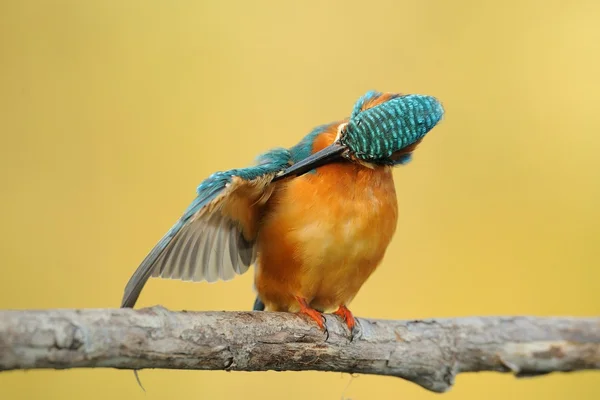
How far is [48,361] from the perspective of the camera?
111 centimetres

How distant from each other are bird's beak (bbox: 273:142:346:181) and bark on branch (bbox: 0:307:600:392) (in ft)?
1.15

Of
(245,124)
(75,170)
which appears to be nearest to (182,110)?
(245,124)

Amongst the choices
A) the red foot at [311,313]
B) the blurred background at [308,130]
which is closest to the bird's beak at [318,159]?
the red foot at [311,313]

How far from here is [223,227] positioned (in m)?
1.75

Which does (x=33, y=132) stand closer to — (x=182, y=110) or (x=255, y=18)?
(x=182, y=110)

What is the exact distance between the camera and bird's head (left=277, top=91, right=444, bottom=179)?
5.13ft

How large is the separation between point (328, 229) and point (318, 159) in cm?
17

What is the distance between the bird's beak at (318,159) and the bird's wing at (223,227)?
0.13ft

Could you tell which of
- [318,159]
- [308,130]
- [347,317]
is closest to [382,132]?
[318,159]

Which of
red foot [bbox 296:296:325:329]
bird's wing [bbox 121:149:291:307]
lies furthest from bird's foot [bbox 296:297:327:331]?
bird's wing [bbox 121:149:291:307]

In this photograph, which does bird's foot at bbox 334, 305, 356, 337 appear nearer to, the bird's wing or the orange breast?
the orange breast

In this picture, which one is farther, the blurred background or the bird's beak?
the blurred background

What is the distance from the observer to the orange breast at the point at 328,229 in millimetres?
1616

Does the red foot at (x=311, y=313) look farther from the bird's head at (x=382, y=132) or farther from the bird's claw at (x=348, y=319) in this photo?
the bird's head at (x=382, y=132)
